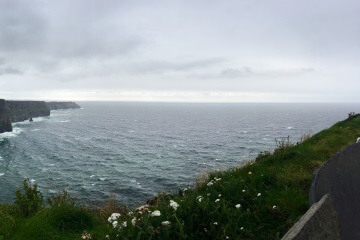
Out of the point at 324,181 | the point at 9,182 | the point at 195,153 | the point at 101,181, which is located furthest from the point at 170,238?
the point at 195,153

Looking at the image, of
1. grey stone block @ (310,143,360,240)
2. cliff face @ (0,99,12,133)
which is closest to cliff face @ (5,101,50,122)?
cliff face @ (0,99,12,133)

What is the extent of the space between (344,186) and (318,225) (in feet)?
4.54

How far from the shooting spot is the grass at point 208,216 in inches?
217

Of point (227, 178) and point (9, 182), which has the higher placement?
point (227, 178)

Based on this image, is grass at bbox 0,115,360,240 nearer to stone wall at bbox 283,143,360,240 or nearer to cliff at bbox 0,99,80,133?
stone wall at bbox 283,143,360,240

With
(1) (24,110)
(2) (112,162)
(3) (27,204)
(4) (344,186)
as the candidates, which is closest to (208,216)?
(4) (344,186)

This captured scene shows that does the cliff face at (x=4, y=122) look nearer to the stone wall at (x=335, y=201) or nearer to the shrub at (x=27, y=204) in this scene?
the shrub at (x=27, y=204)

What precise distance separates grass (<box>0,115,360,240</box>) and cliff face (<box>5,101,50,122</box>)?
156m

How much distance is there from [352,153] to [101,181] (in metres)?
45.2

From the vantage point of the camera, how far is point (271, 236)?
566 cm

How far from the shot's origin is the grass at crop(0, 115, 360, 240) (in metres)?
5.52

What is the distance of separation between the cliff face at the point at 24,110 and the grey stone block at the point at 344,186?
16140 cm

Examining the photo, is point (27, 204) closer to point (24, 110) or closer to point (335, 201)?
point (335, 201)

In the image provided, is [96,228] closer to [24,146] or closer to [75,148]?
[75,148]
